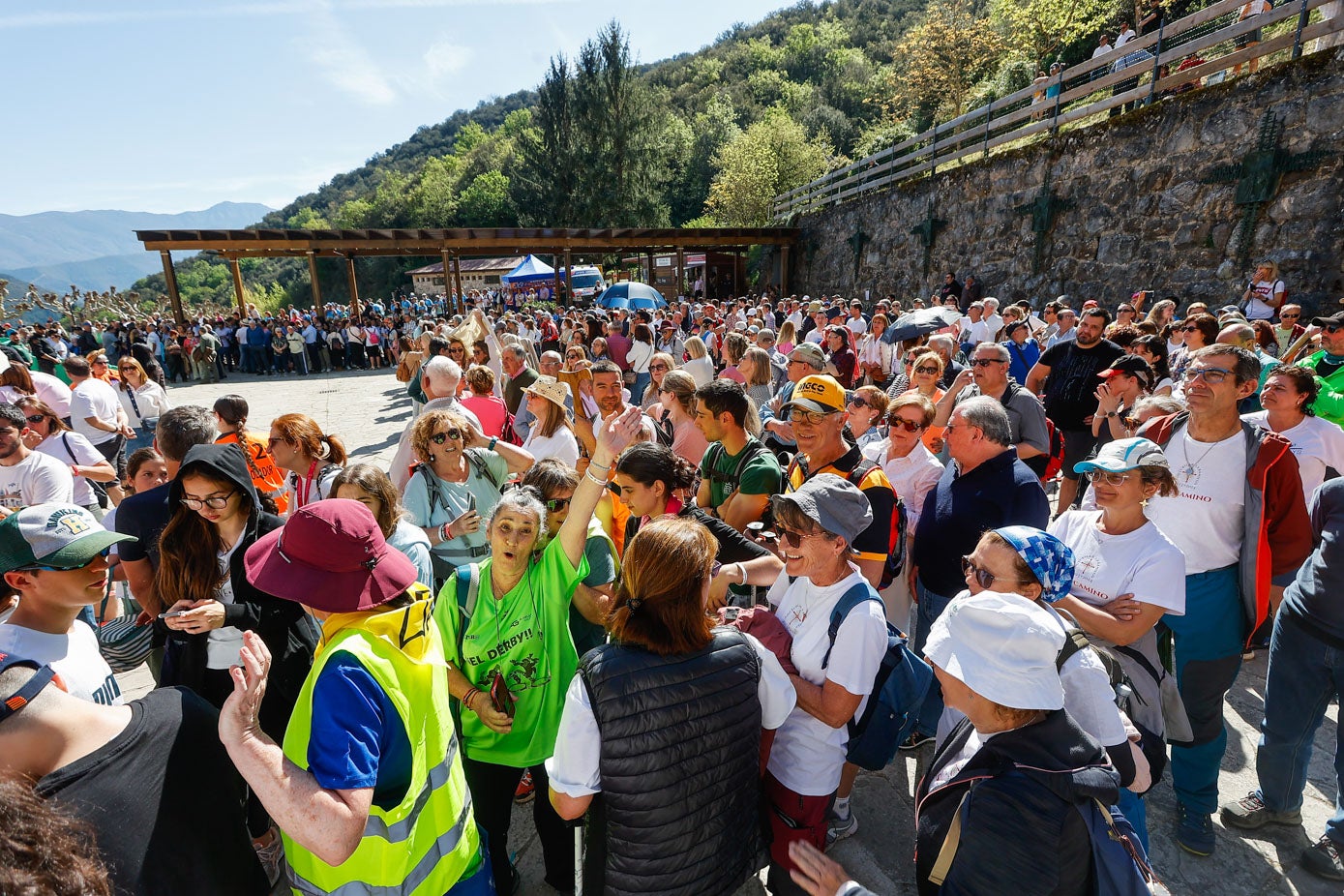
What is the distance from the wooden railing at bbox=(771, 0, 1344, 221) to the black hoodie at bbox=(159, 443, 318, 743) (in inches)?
448

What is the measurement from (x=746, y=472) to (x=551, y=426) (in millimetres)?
1763

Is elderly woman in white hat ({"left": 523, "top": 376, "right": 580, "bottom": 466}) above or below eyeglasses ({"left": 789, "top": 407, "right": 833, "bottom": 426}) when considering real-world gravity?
below

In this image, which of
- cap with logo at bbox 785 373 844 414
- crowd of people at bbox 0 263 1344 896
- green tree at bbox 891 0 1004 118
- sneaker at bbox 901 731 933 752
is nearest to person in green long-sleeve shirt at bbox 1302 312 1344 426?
crowd of people at bbox 0 263 1344 896

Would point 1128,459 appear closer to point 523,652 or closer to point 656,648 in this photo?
point 656,648

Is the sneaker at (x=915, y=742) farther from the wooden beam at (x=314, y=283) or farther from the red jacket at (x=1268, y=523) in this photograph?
the wooden beam at (x=314, y=283)

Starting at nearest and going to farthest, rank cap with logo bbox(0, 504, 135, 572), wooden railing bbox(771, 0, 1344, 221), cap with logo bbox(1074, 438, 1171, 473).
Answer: cap with logo bbox(0, 504, 135, 572) → cap with logo bbox(1074, 438, 1171, 473) → wooden railing bbox(771, 0, 1344, 221)

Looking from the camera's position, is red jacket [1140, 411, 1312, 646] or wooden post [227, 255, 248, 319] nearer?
red jacket [1140, 411, 1312, 646]

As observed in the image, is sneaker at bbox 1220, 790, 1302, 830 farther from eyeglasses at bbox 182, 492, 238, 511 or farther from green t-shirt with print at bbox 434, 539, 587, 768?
eyeglasses at bbox 182, 492, 238, 511

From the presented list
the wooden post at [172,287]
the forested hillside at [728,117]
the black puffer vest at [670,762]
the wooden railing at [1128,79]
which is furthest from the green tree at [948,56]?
the black puffer vest at [670,762]

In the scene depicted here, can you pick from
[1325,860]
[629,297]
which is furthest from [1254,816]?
[629,297]

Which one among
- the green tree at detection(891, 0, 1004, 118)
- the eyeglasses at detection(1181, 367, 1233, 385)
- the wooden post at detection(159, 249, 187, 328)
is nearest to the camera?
the eyeglasses at detection(1181, 367, 1233, 385)

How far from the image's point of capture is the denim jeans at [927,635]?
2.48 meters

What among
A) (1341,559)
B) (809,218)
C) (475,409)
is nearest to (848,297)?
(809,218)

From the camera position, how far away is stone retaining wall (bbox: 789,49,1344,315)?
7.23 m
